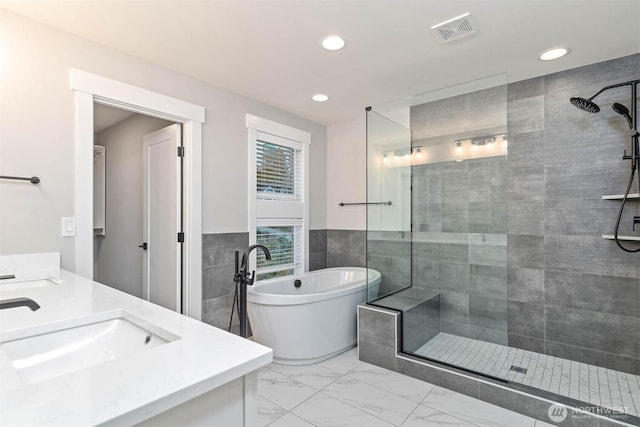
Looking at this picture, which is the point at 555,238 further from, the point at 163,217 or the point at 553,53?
the point at 163,217

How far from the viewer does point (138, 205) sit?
3.67 metres

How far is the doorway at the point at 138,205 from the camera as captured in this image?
3.00 metres

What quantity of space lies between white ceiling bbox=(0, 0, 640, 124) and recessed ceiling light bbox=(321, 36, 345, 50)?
0.06 meters

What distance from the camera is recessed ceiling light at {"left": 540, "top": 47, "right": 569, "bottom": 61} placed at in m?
2.36

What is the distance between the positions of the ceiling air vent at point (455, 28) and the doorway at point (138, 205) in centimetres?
224

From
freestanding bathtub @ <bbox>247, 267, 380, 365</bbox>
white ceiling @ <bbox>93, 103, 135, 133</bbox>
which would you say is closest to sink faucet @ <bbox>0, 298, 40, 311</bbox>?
freestanding bathtub @ <bbox>247, 267, 380, 365</bbox>

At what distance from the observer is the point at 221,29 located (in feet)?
6.94

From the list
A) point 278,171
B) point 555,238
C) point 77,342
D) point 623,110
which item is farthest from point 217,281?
point 623,110

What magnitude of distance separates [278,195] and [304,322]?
1.54 m

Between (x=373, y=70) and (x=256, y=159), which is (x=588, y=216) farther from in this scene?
(x=256, y=159)

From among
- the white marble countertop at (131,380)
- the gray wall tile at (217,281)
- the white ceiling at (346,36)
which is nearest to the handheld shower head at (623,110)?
the white ceiling at (346,36)

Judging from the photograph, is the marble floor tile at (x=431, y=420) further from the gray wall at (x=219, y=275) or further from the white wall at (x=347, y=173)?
the white wall at (x=347, y=173)

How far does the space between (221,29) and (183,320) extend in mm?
1880

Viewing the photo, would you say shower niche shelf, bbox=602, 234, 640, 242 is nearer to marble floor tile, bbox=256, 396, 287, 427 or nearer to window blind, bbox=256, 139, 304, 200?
marble floor tile, bbox=256, 396, 287, 427
